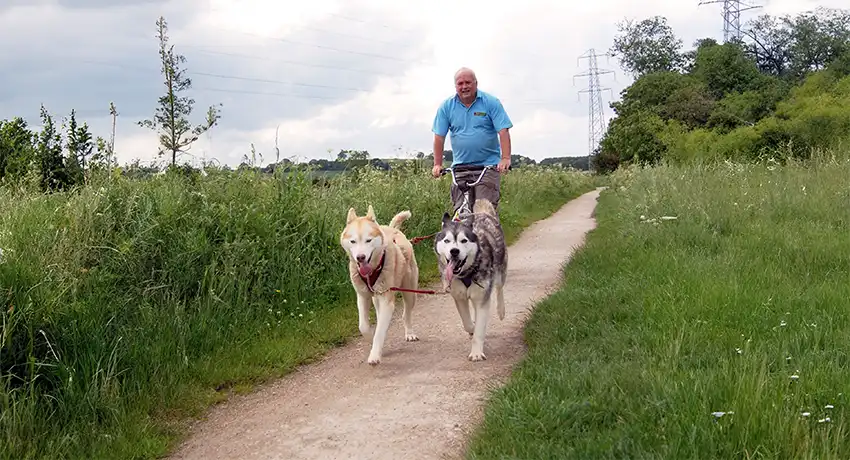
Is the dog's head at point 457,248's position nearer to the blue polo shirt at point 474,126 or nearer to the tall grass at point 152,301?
the tall grass at point 152,301

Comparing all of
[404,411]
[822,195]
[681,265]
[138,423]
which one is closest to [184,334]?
[138,423]

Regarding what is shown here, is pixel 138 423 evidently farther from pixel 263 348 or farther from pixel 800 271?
pixel 800 271

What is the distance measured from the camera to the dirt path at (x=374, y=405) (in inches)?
140

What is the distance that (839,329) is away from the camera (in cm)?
405

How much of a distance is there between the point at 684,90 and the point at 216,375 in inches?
1830

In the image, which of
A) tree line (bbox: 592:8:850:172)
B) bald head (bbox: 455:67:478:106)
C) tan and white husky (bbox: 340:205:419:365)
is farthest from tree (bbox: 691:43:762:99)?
tan and white husky (bbox: 340:205:419:365)

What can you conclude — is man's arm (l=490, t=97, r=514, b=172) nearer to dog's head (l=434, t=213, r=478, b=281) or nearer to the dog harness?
dog's head (l=434, t=213, r=478, b=281)

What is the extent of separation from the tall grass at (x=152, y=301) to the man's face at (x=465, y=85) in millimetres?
2422

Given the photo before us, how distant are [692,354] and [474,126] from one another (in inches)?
130

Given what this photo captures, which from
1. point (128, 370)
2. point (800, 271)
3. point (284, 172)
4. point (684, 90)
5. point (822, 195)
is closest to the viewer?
point (128, 370)

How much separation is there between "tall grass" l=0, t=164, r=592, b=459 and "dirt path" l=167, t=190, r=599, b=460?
0.26 meters

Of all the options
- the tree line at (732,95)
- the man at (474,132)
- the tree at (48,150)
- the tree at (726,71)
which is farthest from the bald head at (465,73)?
the tree at (726,71)

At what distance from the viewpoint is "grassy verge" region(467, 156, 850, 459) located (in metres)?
2.77

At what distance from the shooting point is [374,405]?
4.11 metres
